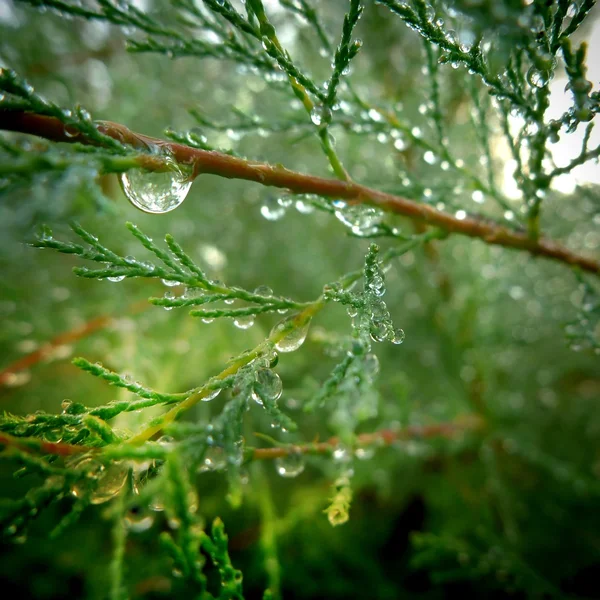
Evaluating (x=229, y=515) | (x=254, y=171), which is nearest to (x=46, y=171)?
(x=254, y=171)

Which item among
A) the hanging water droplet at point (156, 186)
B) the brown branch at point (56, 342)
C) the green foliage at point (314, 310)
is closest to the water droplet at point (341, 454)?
the green foliage at point (314, 310)

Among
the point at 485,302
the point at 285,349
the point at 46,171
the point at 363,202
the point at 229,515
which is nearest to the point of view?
the point at 46,171

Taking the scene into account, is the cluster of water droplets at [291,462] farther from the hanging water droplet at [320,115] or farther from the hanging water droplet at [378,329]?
the hanging water droplet at [320,115]

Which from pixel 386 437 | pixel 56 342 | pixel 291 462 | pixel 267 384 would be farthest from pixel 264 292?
pixel 56 342

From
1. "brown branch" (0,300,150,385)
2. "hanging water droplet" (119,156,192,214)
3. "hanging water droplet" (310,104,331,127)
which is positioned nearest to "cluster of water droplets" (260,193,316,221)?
"hanging water droplet" (310,104,331,127)

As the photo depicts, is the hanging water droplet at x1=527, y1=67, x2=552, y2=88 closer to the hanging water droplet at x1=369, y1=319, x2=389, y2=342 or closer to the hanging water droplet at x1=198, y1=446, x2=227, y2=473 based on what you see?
the hanging water droplet at x1=369, y1=319, x2=389, y2=342

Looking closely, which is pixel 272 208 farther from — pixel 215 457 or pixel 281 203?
pixel 215 457

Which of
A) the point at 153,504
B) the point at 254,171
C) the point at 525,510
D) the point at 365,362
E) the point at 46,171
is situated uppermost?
the point at 254,171

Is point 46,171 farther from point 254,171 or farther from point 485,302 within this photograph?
point 485,302
